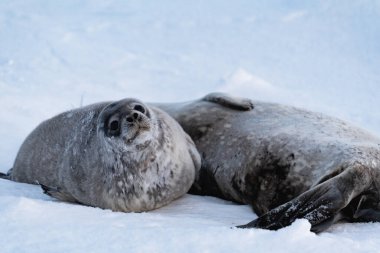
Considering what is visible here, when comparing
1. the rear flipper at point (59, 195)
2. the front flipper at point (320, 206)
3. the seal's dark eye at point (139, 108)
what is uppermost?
the seal's dark eye at point (139, 108)

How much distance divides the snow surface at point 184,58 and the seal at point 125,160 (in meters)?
0.13

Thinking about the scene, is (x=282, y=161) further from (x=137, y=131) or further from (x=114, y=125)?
(x=114, y=125)

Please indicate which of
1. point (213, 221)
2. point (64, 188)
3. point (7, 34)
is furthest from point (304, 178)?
point (7, 34)

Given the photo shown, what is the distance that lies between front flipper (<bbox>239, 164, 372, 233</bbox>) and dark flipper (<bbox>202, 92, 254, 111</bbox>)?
132cm

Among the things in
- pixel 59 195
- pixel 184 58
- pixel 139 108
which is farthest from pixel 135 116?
pixel 184 58

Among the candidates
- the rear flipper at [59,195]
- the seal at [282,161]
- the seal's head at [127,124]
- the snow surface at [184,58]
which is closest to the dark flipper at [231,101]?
the seal at [282,161]

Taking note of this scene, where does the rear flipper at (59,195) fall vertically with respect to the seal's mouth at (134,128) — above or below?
below

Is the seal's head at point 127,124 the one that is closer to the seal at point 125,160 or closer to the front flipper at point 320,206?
the seal at point 125,160

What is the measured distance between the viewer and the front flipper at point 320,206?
2631 millimetres

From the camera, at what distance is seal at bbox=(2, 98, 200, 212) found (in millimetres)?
3297

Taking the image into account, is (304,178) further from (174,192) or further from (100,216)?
(100,216)

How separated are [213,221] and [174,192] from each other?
0.58 meters

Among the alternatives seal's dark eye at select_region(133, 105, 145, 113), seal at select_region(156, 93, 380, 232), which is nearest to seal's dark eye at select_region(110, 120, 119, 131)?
seal's dark eye at select_region(133, 105, 145, 113)

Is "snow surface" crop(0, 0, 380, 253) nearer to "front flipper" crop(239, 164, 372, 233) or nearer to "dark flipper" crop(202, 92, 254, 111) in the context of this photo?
"front flipper" crop(239, 164, 372, 233)
